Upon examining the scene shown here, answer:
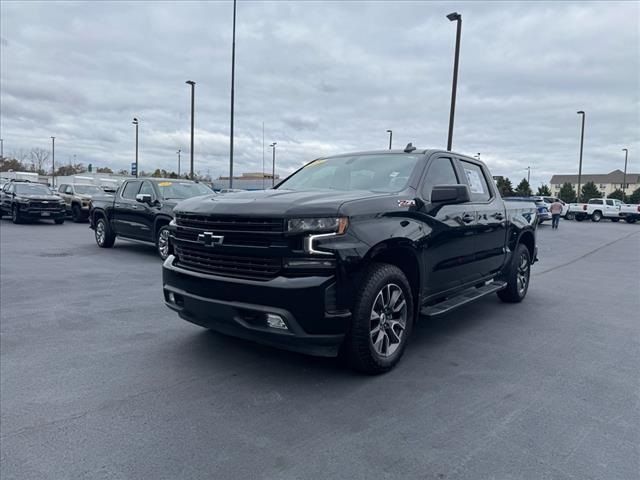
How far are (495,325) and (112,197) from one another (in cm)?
970

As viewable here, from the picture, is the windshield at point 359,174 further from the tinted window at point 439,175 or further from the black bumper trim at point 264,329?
the black bumper trim at point 264,329

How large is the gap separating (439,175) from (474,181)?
1052 millimetres

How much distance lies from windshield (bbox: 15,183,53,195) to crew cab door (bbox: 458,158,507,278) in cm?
1943

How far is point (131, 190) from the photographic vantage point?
37.4 ft

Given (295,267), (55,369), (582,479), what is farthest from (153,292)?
(582,479)

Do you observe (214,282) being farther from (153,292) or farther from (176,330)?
(153,292)

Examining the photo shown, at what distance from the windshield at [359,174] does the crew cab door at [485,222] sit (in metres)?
1.08

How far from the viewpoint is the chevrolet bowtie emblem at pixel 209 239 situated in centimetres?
375

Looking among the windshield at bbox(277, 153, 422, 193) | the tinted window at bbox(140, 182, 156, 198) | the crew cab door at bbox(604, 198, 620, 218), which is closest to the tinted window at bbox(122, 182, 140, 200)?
the tinted window at bbox(140, 182, 156, 198)

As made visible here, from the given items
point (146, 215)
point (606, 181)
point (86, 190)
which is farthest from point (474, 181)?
point (606, 181)

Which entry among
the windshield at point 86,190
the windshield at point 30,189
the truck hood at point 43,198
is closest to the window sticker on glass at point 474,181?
the truck hood at point 43,198

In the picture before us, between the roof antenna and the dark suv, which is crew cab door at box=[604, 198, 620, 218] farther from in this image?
the roof antenna

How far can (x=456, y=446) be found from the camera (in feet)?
9.37

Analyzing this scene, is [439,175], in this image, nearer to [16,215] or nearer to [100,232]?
[100,232]
